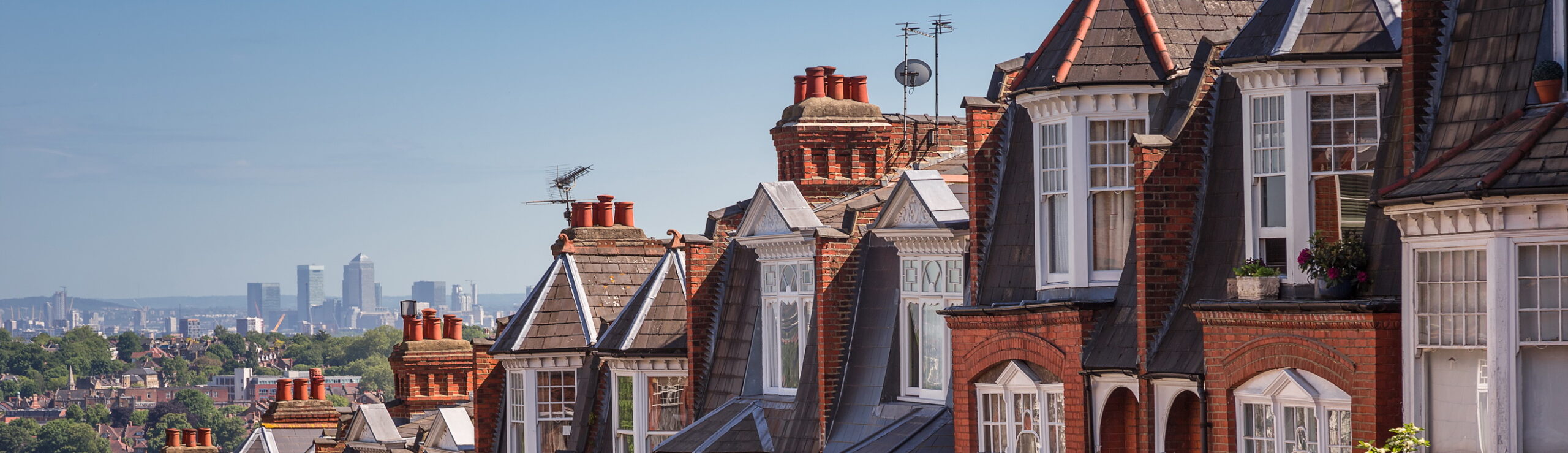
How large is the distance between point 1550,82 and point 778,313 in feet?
50.5

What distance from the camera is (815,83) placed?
35844mm

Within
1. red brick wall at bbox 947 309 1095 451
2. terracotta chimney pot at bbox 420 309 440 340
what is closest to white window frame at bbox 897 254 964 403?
red brick wall at bbox 947 309 1095 451

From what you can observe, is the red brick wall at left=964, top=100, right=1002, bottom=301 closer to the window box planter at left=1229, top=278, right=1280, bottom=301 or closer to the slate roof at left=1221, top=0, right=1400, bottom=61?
the slate roof at left=1221, top=0, right=1400, bottom=61

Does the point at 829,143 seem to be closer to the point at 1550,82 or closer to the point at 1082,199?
the point at 1082,199

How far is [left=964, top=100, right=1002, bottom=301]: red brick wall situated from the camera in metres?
24.4

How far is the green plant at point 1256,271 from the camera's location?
19547 millimetres

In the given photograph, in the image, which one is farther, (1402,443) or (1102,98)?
(1102,98)

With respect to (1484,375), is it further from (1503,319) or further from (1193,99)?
(1193,99)

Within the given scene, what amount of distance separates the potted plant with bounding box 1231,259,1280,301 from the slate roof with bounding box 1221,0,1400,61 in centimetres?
188

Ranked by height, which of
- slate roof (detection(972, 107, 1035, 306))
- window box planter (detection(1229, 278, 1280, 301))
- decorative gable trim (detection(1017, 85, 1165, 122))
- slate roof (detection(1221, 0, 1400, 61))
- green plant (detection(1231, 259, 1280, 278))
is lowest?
window box planter (detection(1229, 278, 1280, 301))

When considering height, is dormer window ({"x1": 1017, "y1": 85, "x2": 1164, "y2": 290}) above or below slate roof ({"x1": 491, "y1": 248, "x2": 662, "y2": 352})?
above

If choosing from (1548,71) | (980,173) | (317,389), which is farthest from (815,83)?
(317,389)

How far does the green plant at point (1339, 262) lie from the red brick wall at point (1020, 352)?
12.0 ft

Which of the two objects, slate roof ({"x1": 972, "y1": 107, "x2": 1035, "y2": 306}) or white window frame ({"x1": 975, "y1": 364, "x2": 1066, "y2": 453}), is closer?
white window frame ({"x1": 975, "y1": 364, "x2": 1066, "y2": 453})
